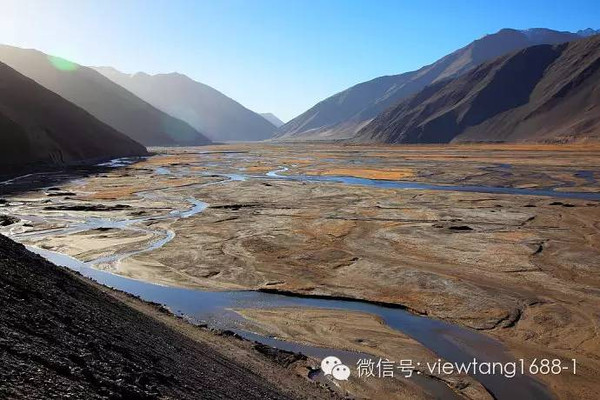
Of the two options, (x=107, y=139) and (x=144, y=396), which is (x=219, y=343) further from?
(x=107, y=139)

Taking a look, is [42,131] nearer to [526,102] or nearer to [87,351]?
[87,351]

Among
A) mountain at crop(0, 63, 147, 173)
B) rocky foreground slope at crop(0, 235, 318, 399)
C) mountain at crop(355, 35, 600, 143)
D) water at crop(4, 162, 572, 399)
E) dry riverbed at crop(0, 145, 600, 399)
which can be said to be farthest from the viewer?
mountain at crop(355, 35, 600, 143)

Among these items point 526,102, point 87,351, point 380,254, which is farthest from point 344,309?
point 526,102

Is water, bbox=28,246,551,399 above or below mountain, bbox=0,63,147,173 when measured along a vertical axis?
below

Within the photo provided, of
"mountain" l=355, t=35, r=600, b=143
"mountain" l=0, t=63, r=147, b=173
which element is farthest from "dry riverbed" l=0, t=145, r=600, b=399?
"mountain" l=355, t=35, r=600, b=143

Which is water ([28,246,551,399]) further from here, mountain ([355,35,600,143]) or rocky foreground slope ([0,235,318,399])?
mountain ([355,35,600,143])

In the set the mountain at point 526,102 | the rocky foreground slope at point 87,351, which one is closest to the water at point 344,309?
the rocky foreground slope at point 87,351

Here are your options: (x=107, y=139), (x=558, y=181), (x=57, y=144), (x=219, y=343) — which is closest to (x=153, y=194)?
(x=219, y=343)
